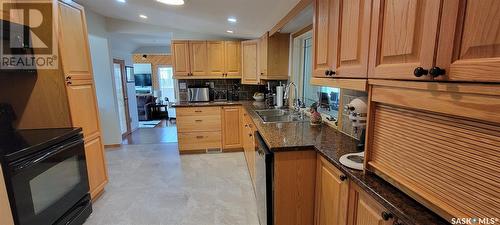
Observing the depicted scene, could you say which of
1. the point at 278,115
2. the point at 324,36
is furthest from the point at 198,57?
the point at 324,36

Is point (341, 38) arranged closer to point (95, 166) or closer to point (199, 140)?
point (95, 166)

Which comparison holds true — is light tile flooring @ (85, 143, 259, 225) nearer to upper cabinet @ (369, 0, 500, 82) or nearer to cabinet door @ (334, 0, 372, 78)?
cabinet door @ (334, 0, 372, 78)

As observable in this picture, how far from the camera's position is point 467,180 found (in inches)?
27.2

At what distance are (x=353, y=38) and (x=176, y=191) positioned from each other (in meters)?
2.56

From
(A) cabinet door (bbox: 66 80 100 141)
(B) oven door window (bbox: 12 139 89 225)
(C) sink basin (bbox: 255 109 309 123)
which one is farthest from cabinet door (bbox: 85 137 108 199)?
(C) sink basin (bbox: 255 109 309 123)

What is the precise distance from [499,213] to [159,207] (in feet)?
8.57

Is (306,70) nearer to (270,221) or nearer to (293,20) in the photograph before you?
(293,20)

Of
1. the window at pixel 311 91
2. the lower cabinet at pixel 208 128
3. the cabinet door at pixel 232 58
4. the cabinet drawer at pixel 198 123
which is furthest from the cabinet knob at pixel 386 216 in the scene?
the cabinet door at pixel 232 58

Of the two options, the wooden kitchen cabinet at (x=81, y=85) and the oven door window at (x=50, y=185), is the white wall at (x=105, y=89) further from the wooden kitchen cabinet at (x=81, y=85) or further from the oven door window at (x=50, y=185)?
the oven door window at (x=50, y=185)

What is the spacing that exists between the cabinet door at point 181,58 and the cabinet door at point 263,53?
1353 millimetres

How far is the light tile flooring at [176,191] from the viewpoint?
7.55 feet

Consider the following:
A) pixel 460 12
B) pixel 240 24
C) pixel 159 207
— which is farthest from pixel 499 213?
pixel 240 24

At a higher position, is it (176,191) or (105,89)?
(105,89)

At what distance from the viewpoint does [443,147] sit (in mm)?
767
